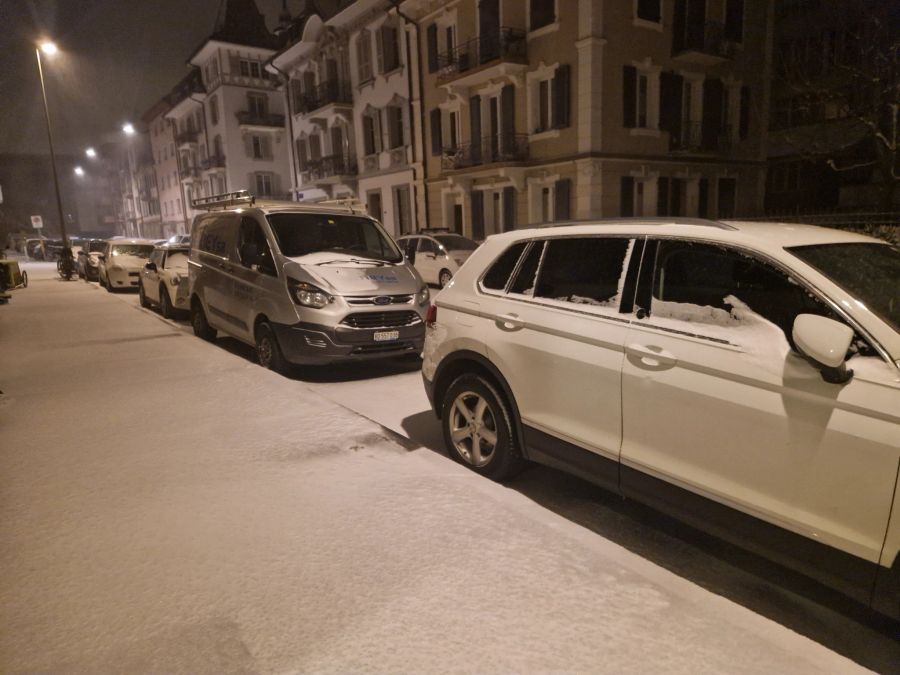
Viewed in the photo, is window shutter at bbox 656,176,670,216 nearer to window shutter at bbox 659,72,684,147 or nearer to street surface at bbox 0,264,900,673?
window shutter at bbox 659,72,684,147

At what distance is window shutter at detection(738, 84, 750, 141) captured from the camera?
2194cm

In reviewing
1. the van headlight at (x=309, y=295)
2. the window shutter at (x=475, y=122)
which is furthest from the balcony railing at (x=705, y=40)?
the van headlight at (x=309, y=295)

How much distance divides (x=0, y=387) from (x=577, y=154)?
15.8 metres

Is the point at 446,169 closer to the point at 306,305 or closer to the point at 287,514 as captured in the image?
the point at 306,305

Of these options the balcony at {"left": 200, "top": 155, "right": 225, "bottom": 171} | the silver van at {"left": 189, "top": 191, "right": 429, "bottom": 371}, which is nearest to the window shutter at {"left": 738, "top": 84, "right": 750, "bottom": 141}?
the silver van at {"left": 189, "top": 191, "right": 429, "bottom": 371}

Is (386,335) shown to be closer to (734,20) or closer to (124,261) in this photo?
(124,261)

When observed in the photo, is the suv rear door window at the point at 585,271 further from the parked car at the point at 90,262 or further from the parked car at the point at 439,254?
the parked car at the point at 90,262

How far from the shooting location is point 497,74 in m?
20.0

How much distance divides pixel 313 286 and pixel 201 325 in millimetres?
4088

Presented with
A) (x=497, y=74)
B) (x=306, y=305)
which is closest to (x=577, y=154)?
(x=497, y=74)

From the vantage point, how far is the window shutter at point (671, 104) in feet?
63.8

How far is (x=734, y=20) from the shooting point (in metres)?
21.0

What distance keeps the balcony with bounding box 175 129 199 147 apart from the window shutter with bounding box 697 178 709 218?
39200 millimetres

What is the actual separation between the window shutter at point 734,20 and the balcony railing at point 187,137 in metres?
39.2
